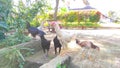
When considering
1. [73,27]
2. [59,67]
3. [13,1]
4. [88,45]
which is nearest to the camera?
[59,67]

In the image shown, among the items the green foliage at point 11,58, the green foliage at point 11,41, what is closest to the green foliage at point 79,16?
the green foliage at point 11,41

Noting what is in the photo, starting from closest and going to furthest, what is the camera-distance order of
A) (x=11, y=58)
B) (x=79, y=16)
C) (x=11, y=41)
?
1. (x=11, y=58)
2. (x=11, y=41)
3. (x=79, y=16)

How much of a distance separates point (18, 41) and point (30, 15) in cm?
109

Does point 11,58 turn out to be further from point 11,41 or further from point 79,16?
point 79,16

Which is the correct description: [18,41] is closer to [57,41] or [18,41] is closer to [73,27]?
[57,41]

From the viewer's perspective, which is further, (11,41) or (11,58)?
(11,41)

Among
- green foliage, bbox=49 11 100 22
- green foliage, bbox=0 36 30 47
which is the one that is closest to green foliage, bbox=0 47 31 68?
green foliage, bbox=0 36 30 47

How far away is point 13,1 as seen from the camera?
6484mm

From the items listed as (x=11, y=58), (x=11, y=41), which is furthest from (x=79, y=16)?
(x=11, y=58)

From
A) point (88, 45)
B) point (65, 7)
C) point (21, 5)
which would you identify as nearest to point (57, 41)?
point (88, 45)

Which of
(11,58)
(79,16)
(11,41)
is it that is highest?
(79,16)

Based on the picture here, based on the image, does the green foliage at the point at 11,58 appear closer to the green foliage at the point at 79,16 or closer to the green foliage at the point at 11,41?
the green foliage at the point at 11,41

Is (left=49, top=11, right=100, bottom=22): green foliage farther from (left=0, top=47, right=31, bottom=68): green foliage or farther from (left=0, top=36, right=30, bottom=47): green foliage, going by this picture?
(left=0, top=47, right=31, bottom=68): green foliage

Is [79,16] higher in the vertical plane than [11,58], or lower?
higher
